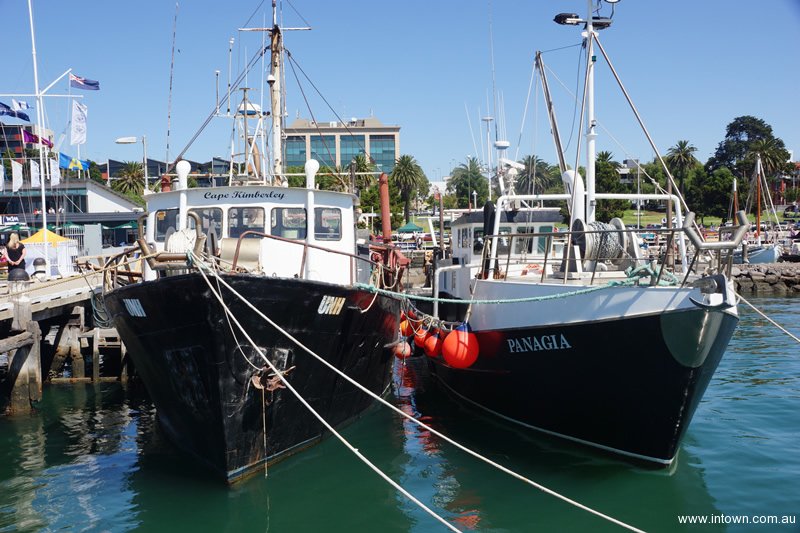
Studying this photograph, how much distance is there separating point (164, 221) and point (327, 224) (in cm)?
263

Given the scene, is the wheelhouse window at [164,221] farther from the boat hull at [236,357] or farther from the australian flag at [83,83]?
the australian flag at [83,83]

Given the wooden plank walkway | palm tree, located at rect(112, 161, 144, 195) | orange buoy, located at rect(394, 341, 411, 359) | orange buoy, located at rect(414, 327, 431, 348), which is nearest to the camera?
orange buoy, located at rect(394, 341, 411, 359)

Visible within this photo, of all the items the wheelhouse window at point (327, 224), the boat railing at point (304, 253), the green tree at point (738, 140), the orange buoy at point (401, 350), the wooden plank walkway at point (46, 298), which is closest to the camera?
the boat railing at point (304, 253)

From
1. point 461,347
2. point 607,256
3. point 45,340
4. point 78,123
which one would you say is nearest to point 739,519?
point 607,256

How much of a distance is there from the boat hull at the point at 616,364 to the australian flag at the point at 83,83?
19.9 meters

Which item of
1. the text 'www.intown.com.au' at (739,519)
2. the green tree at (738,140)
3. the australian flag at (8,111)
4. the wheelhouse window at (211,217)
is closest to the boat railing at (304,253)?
the wheelhouse window at (211,217)

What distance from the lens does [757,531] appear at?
8.11 meters

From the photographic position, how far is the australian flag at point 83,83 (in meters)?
24.8

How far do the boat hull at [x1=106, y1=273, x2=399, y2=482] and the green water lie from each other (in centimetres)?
49

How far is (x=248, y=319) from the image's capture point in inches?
355

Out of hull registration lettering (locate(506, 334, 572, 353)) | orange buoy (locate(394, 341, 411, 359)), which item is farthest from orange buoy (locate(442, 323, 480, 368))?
orange buoy (locate(394, 341, 411, 359))

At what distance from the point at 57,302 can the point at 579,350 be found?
11.9 meters

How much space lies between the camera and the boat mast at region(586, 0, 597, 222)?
40.4 ft

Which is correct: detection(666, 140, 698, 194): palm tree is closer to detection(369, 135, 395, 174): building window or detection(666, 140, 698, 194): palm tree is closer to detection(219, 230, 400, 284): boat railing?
detection(369, 135, 395, 174): building window
